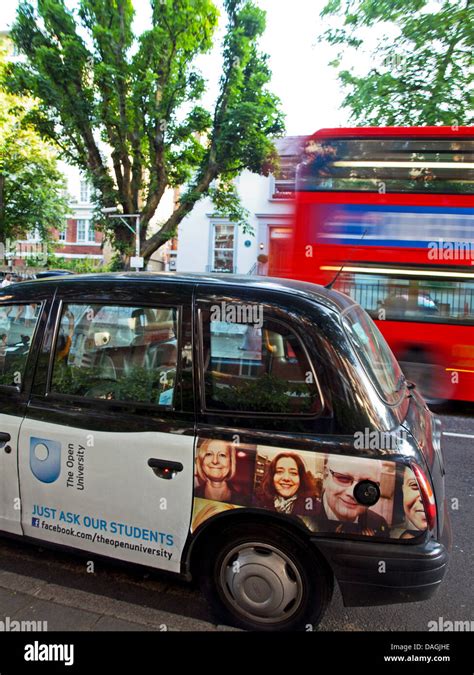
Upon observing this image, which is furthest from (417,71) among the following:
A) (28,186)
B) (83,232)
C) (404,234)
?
(83,232)

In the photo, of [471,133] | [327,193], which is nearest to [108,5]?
[327,193]

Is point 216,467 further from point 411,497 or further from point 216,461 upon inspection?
point 411,497

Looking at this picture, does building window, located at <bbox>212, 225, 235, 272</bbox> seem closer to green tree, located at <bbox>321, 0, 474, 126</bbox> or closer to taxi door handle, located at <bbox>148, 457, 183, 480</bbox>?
green tree, located at <bbox>321, 0, 474, 126</bbox>

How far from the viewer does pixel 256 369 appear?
2.32 m

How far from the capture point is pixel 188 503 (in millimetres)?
2248

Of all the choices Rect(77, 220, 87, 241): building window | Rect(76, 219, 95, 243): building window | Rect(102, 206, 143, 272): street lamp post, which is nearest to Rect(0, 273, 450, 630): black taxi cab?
Rect(102, 206, 143, 272): street lamp post

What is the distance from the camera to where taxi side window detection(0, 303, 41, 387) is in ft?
8.87

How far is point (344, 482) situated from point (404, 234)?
5.78 m

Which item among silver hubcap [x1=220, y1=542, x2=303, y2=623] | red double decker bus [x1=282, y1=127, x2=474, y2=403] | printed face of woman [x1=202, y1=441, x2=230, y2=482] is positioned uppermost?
red double decker bus [x1=282, y1=127, x2=474, y2=403]

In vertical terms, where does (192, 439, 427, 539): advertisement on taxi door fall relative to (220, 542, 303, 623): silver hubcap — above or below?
above

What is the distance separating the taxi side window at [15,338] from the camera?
2.70m

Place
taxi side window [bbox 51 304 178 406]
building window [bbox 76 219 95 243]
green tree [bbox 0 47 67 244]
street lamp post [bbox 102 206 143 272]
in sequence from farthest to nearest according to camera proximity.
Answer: building window [bbox 76 219 95 243] → green tree [bbox 0 47 67 244] → street lamp post [bbox 102 206 143 272] → taxi side window [bbox 51 304 178 406]

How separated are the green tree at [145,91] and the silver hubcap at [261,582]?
50.7 ft

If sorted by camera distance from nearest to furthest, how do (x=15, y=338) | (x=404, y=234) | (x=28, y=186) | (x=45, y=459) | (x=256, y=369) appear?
1. (x=256, y=369)
2. (x=45, y=459)
3. (x=15, y=338)
4. (x=404, y=234)
5. (x=28, y=186)
